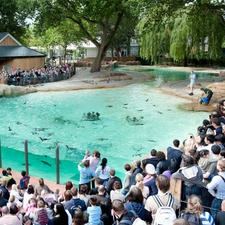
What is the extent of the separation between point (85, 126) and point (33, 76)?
40.7 feet

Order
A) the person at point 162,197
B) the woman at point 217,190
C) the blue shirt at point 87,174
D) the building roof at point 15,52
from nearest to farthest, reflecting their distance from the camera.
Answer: the person at point 162,197 < the woman at point 217,190 < the blue shirt at point 87,174 < the building roof at point 15,52

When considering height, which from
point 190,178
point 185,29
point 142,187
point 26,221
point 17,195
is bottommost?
point 17,195

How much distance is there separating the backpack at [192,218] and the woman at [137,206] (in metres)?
0.64

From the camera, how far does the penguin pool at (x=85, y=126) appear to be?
970 centimetres

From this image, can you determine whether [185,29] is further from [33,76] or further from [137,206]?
[137,206]

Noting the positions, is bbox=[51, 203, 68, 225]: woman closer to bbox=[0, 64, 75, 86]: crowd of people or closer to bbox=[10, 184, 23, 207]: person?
bbox=[10, 184, 23, 207]: person

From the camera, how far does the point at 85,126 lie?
51.8 ft

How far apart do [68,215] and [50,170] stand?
15.1ft

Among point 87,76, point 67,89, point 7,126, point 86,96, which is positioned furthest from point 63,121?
point 87,76

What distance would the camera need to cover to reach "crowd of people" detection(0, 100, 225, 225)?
4438 mm

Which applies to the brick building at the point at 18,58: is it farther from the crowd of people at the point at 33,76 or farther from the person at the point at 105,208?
the person at the point at 105,208

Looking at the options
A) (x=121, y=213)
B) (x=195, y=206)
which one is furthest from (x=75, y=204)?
(x=195, y=206)

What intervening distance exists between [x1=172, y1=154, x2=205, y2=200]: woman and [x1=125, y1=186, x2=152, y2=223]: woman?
922 mm

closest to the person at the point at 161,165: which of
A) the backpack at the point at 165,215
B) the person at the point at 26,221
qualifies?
the backpack at the point at 165,215
